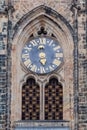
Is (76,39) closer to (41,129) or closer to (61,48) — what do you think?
(61,48)

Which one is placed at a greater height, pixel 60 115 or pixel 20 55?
pixel 20 55

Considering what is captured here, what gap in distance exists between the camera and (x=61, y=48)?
34.6 metres

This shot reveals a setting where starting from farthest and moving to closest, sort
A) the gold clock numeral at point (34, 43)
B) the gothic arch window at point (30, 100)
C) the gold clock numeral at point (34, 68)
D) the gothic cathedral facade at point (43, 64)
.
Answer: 1. the gold clock numeral at point (34, 43)
2. the gold clock numeral at point (34, 68)
3. the gothic arch window at point (30, 100)
4. the gothic cathedral facade at point (43, 64)

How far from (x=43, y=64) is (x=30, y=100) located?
152 cm

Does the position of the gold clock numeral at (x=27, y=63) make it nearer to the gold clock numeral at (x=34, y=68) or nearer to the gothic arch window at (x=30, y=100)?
the gold clock numeral at (x=34, y=68)

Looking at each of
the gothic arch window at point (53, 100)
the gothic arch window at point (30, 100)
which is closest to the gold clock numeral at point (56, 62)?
the gothic arch window at point (53, 100)

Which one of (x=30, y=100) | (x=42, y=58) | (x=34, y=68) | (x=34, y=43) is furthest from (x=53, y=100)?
(x=34, y=43)

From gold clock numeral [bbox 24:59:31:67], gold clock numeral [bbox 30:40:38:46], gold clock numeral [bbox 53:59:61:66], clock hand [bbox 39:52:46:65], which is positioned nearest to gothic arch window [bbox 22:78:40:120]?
gold clock numeral [bbox 24:59:31:67]

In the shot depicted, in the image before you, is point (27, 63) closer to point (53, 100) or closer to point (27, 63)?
point (27, 63)

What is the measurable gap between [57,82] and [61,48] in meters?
1.39

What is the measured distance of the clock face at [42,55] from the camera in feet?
112

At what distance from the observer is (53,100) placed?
3403cm

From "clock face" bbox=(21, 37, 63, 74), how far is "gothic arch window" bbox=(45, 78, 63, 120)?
0.59 metres

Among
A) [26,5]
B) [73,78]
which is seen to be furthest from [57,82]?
[26,5]
